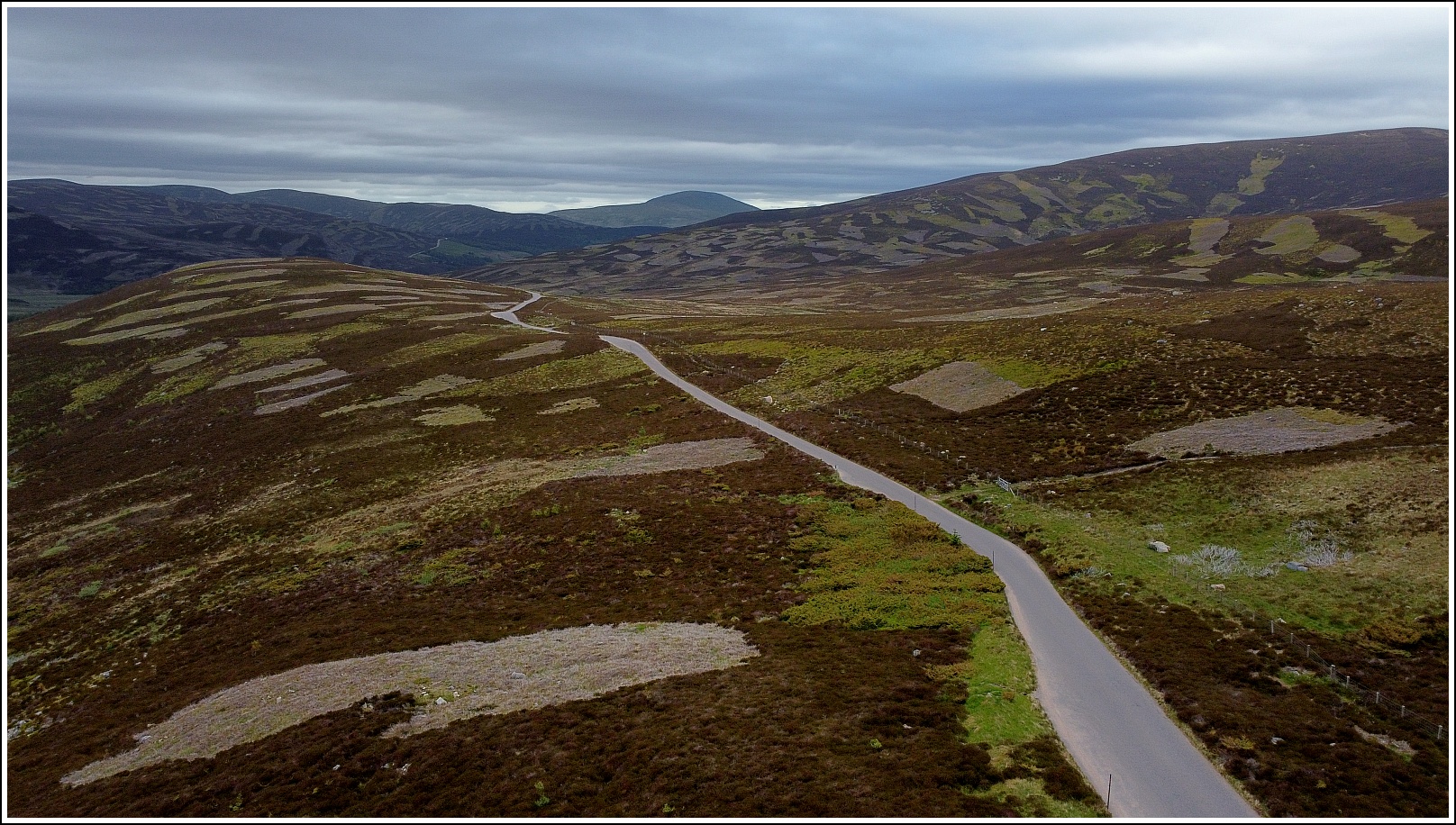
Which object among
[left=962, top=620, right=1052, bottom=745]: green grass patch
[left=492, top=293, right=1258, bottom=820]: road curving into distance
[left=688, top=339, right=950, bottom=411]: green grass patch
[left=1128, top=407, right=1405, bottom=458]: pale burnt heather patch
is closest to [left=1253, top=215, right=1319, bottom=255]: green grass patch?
[left=688, top=339, right=950, bottom=411]: green grass patch

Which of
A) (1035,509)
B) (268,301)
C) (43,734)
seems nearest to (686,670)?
(1035,509)

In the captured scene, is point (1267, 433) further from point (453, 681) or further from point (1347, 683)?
point (453, 681)

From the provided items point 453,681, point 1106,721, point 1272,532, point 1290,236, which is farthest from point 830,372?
point 1290,236

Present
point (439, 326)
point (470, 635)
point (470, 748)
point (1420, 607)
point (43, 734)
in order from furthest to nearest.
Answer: point (439, 326), point (470, 635), point (43, 734), point (1420, 607), point (470, 748)

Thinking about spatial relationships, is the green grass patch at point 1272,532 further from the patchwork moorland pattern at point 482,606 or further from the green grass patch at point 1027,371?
the green grass patch at point 1027,371

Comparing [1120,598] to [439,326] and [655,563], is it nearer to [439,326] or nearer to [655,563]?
[655,563]

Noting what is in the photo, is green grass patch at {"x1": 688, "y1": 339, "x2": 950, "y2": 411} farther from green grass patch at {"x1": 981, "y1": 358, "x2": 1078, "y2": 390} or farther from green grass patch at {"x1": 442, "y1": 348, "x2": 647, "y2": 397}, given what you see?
green grass patch at {"x1": 442, "y1": 348, "x2": 647, "y2": 397}

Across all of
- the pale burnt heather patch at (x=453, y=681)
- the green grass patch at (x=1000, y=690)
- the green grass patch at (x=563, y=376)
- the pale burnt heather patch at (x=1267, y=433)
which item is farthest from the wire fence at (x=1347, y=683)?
the green grass patch at (x=563, y=376)

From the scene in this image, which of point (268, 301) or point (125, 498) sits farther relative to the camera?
point (268, 301)
